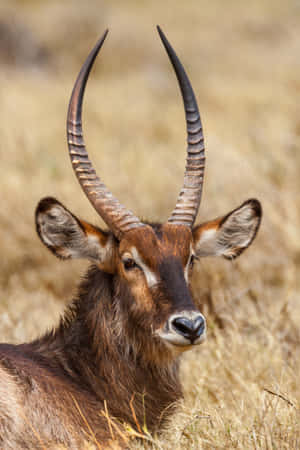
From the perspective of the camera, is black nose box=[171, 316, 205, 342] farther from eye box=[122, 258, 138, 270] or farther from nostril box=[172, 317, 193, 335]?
eye box=[122, 258, 138, 270]

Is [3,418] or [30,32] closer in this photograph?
[3,418]

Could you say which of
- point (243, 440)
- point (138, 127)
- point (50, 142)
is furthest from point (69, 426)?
point (138, 127)

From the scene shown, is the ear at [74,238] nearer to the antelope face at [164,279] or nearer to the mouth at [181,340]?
the antelope face at [164,279]

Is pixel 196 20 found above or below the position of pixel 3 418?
above

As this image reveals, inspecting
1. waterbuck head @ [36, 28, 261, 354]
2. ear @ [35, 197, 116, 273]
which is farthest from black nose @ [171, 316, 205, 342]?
ear @ [35, 197, 116, 273]

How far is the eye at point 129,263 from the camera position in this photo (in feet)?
13.8

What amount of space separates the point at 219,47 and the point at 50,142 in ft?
57.7

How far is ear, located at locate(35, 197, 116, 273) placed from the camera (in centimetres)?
434

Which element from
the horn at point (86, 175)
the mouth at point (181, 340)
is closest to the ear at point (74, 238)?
the horn at point (86, 175)

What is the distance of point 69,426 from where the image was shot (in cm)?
388

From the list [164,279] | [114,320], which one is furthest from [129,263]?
[114,320]

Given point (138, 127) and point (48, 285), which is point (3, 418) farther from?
point (138, 127)

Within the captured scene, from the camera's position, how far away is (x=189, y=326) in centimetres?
375

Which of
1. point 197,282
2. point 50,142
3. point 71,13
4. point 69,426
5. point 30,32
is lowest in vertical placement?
point 69,426
